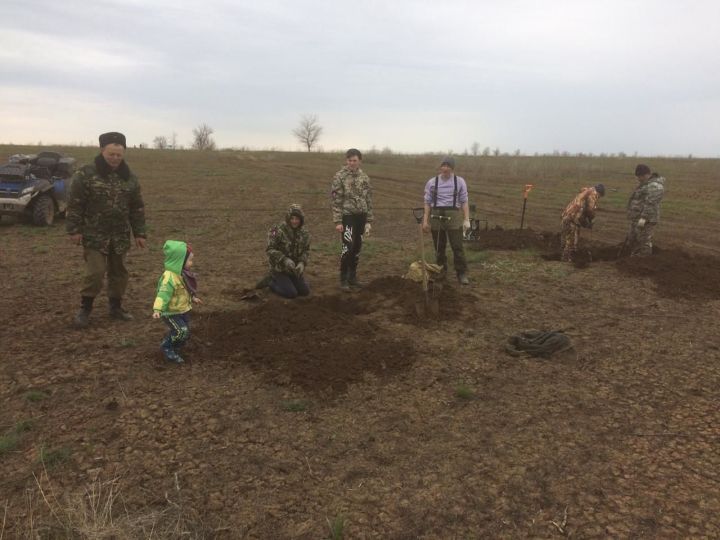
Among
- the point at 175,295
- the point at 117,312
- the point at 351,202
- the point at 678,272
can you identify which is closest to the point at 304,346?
the point at 175,295

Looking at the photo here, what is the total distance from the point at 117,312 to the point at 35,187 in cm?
746

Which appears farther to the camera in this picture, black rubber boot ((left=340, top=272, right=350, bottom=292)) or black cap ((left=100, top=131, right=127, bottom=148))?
black rubber boot ((left=340, top=272, right=350, bottom=292))

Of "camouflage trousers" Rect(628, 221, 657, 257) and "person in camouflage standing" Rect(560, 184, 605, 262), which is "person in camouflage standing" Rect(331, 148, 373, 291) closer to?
"person in camouflage standing" Rect(560, 184, 605, 262)

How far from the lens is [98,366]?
433 cm

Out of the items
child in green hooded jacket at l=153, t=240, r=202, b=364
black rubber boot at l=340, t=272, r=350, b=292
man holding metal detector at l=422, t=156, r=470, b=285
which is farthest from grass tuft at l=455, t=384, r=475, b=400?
man holding metal detector at l=422, t=156, r=470, b=285

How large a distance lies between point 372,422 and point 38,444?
2.25 meters

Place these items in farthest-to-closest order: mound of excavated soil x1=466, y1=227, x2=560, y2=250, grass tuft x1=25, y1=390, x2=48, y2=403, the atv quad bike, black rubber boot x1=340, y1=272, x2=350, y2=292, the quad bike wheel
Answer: the quad bike wheel
the atv quad bike
mound of excavated soil x1=466, y1=227, x2=560, y2=250
black rubber boot x1=340, y1=272, x2=350, y2=292
grass tuft x1=25, y1=390, x2=48, y2=403

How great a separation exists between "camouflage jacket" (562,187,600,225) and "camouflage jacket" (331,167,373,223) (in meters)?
3.97

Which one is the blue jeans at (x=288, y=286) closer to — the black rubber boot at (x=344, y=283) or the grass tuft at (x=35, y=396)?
the black rubber boot at (x=344, y=283)

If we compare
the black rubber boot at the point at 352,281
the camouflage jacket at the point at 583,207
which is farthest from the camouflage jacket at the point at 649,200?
the black rubber boot at the point at 352,281

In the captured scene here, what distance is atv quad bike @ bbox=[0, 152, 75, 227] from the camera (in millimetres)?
10742

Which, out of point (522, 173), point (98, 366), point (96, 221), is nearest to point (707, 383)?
point (98, 366)

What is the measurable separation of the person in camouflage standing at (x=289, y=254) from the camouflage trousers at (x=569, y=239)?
192 inches

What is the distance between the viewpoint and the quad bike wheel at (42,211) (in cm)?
1113
